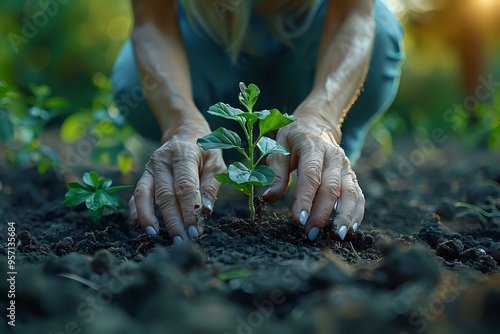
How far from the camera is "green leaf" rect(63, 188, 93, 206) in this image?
164cm

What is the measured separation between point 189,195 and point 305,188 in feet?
0.92

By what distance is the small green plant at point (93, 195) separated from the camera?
1.64 meters

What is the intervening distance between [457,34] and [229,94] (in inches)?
140

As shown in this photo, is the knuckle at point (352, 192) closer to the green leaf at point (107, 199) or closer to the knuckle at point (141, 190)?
the knuckle at point (141, 190)

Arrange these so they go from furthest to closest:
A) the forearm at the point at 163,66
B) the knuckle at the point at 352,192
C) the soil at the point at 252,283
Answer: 1. the forearm at the point at 163,66
2. the knuckle at the point at 352,192
3. the soil at the point at 252,283

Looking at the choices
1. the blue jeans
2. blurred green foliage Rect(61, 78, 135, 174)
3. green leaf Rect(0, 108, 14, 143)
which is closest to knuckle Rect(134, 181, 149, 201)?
green leaf Rect(0, 108, 14, 143)

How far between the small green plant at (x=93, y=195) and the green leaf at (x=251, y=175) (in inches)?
16.4

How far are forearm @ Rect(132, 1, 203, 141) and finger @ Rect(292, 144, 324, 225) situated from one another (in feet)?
1.55

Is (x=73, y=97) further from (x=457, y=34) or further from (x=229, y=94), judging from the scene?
(x=457, y=34)

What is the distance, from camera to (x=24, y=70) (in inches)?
173

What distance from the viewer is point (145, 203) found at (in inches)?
58.1

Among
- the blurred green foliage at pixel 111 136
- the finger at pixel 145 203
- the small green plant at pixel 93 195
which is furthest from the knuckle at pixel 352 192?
the blurred green foliage at pixel 111 136

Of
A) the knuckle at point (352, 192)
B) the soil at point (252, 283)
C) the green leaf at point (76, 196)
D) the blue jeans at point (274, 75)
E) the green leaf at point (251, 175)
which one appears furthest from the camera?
the blue jeans at point (274, 75)

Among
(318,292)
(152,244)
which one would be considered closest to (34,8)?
(152,244)
